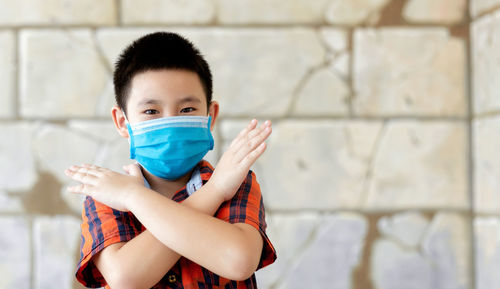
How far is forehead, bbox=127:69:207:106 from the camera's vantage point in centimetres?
116

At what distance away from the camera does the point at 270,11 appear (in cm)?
262

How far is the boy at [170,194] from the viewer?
103 cm

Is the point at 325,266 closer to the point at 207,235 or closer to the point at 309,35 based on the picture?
the point at 309,35

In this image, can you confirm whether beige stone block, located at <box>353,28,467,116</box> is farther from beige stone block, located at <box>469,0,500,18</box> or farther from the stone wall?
beige stone block, located at <box>469,0,500,18</box>

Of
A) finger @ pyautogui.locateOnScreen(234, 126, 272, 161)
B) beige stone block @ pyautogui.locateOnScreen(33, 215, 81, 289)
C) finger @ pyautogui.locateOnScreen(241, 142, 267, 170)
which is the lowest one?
beige stone block @ pyautogui.locateOnScreen(33, 215, 81, 289)

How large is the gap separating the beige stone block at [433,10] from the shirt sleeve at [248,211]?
176cm

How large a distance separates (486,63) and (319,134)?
831mm

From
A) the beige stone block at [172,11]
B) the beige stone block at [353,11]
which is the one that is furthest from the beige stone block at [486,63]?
the beige stone block at [172,11]

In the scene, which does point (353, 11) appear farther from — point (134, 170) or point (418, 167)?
point (134, 170)

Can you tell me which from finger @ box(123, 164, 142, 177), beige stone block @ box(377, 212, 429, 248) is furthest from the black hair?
beige stone block @ box(377, 212, 429, 248)

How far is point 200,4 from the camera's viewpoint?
2629mm

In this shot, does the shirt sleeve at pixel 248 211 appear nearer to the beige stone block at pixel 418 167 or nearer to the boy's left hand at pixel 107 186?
the boy's left hand at pixel 107 186

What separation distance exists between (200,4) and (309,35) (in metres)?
0.55

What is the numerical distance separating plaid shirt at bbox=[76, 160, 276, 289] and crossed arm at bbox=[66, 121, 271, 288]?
23 millimetres
